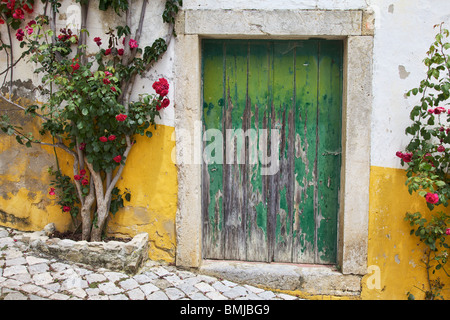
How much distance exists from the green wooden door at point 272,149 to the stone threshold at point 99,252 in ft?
2.20

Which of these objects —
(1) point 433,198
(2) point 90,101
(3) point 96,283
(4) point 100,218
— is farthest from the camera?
(4) point 100,218

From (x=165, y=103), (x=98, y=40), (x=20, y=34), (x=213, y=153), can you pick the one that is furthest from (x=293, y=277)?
(x=20, y=34)

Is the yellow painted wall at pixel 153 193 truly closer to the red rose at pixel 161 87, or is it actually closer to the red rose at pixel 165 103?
the red rose at pixel 165 103

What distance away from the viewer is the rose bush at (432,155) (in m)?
2.88

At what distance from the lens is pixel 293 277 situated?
3293 millimetres

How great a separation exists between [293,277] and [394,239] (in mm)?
885

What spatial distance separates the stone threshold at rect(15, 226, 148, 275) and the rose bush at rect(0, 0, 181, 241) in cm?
20

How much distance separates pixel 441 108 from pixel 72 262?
3.14 metres

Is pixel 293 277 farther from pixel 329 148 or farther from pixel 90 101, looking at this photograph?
pixel 90 101

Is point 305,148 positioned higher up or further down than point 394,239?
higher up

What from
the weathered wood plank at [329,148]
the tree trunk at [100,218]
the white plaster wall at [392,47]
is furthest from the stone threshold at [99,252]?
the white plaster wall at [392,47]

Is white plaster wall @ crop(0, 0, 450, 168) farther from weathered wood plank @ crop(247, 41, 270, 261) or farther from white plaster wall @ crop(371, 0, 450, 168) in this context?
weathered wood plank @ crop(247, 41, 270, 261)

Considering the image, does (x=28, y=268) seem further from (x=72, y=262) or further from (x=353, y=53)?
(x=353, y=53)

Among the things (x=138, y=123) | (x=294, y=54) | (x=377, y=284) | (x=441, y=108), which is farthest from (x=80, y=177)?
(x=441, y=108)
